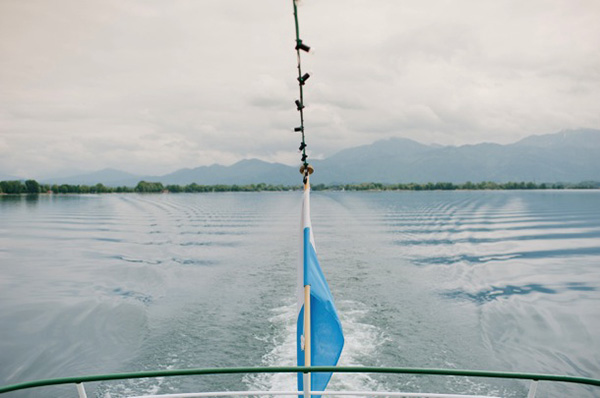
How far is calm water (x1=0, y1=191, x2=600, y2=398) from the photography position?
9.60m

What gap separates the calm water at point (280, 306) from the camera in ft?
31.5

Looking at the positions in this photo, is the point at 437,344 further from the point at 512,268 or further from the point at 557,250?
the point at 557,250

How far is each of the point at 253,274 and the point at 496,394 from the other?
39.4 ft

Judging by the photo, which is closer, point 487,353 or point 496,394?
point 496,394

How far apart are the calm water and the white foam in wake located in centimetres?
5

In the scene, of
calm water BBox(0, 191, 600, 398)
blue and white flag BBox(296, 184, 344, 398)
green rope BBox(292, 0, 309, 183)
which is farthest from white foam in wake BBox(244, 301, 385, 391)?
green rope BBox(292, 0, 309, 183)

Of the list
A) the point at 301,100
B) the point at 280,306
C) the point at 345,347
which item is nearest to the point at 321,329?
the point at 301,100

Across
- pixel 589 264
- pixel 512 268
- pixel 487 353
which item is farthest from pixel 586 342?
pixel 589 264

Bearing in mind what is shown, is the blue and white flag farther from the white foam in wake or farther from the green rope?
the white foam in wake

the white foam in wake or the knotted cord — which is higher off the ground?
the knotted cord

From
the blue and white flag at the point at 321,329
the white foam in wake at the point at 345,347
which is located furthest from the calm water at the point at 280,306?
the blue and white flag at the point at 321,329

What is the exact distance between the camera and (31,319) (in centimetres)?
1271

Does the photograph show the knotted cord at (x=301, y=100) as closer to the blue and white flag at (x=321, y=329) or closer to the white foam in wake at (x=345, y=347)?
the blue and white flag at (x=321, y=329)

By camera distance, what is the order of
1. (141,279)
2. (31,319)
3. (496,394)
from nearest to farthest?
(496,394) → (31,319) → (141,279)
